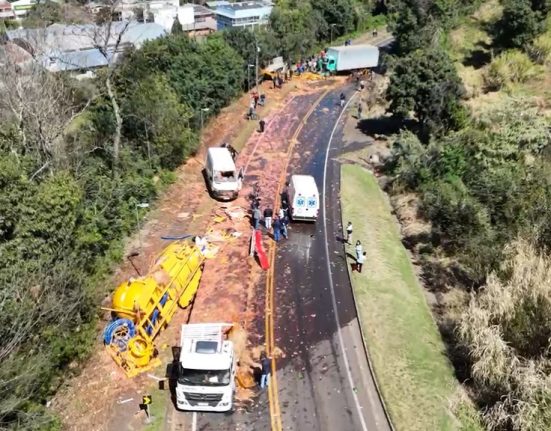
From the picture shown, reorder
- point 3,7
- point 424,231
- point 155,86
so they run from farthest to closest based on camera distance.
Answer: point 3,7
point 155,86
point 424,231

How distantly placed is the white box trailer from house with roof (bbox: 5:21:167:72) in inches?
838

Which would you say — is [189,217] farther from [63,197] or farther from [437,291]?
[437,291]

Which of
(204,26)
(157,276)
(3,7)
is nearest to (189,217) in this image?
(157,276)

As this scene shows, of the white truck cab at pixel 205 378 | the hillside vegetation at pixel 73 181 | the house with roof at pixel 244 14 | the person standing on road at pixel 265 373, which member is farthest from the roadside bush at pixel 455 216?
the house with roof at pixel 244 14

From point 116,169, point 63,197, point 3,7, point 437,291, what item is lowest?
point 437,291

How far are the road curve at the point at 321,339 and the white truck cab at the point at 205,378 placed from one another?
249cm

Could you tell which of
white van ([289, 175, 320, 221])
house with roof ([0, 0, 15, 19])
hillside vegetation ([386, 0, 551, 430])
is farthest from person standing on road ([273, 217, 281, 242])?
house with roof ([0, 0, 15, 19])

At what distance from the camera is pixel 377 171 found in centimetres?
4353

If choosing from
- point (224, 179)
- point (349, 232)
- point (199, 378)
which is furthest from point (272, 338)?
point (224, 179)

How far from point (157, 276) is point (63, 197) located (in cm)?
538

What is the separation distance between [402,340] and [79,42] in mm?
58023

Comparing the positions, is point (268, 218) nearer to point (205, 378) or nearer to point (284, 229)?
point (284, 229)

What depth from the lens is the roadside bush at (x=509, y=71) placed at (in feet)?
171

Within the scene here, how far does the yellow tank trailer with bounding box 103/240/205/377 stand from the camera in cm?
2195
